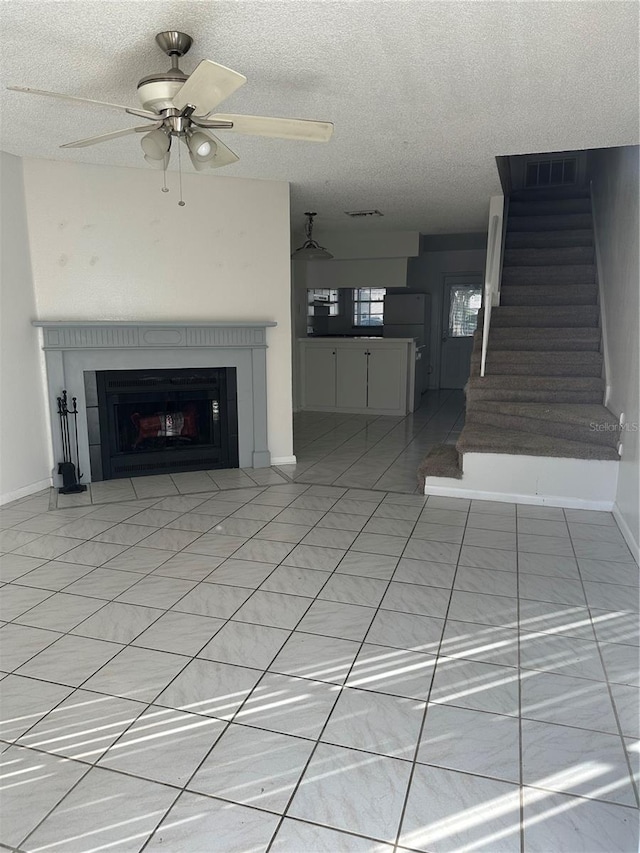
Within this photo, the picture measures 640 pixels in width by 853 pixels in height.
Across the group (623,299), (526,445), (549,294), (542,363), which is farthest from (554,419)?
(549,294)

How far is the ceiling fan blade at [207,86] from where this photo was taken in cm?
195

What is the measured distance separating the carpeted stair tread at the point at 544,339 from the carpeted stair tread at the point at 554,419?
869 mm

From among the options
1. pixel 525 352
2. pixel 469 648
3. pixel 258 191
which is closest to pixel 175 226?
pixel 258 191

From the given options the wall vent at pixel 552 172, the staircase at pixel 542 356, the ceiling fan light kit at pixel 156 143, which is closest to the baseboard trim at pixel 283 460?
the staircase at pixel 542 356

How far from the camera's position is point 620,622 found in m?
2.42

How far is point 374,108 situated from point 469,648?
9.12 feet

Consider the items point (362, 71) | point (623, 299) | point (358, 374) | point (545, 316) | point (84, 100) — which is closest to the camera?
point (84, 100)

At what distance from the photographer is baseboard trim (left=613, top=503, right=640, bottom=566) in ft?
10.0

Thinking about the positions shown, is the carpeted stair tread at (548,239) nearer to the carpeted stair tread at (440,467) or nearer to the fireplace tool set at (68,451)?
the carpeted stair tread at (440,467)

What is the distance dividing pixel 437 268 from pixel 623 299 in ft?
18.5

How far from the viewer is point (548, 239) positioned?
6273 millimetres

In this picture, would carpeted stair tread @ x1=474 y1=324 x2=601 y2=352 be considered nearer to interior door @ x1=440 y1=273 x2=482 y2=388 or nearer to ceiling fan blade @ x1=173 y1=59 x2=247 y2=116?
ceiling fan blade @ x1=173 y1=59 x2=247 y2=116

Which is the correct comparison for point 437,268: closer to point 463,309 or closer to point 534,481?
point 463,309

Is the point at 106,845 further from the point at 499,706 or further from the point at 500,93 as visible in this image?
the point at 500,93
